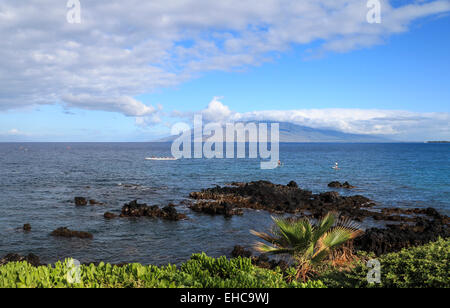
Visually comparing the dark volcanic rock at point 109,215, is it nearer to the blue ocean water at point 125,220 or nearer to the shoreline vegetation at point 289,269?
the blue ocean water at point 125,220

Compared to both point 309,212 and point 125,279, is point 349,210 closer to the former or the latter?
point 309,212

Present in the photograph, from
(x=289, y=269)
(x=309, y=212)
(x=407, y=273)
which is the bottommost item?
(x=309, y=212)

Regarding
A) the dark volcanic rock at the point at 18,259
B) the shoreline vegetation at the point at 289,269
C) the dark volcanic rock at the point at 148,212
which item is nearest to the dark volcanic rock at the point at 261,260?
the shoreline vegetation at the point at 289,269

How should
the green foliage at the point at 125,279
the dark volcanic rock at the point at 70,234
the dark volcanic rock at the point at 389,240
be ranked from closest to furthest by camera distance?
1. the green foliage at the point at 125,279
2. the dark volcanic rock at the point at 389,240
3. the dark volcanic rock at the point at 70,234

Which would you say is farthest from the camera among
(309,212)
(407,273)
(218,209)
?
(309,212)

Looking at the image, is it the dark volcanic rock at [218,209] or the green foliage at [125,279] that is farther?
the dark volcanic rock at [218,209]

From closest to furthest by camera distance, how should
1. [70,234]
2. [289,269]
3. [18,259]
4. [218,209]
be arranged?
1. [289,269]
2. [18,259]
3. [70,234]
4. [218,209]

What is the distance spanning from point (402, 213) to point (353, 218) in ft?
19.7

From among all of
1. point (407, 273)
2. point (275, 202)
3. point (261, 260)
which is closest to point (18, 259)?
point (261, 260)

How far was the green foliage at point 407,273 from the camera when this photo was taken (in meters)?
7.33

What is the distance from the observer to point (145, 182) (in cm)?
5166

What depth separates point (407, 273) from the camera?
7.80 metres

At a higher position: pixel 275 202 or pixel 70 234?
pixel 275 202

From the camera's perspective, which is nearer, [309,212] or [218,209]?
[218,209]
